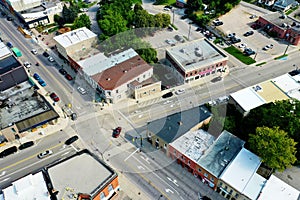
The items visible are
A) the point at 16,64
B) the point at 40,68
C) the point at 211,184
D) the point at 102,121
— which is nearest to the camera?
the point at 211,184

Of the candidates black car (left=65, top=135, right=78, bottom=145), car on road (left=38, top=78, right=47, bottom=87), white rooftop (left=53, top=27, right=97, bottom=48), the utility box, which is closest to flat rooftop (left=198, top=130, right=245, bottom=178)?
black car (left=65, top=135, right=78, bottom=145)

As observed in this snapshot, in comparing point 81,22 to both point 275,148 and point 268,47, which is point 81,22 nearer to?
point 268,47

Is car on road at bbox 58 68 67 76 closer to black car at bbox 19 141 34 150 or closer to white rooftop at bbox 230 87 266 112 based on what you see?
black car at bbox 19 141 34 150

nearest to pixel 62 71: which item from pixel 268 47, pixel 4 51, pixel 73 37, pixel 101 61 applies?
pixel 73 37

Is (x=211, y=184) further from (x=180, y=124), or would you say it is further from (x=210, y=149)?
(x=180, y=124)

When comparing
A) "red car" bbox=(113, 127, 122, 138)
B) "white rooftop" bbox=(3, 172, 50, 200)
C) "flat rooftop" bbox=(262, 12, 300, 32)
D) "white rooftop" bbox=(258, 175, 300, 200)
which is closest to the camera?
"white rooftop" bbox=(3, 172, 50, 200)

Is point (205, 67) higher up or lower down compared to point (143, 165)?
higher up

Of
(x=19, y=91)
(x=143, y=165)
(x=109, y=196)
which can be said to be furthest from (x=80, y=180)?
(x=19, y=91)
